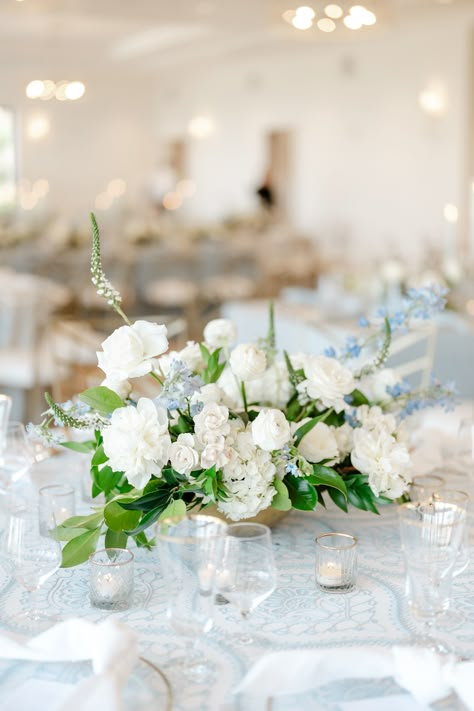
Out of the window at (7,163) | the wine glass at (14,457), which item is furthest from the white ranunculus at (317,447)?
the window at (7,163)

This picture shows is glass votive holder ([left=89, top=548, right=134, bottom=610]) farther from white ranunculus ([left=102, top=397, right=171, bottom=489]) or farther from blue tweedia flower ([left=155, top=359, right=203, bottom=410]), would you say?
blue tweedia flower ([left=155, top=359, right=203, bottom=410])

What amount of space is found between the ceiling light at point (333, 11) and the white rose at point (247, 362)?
2.82 metres

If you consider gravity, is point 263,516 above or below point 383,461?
Answer: below

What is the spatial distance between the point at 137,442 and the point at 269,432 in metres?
0.21

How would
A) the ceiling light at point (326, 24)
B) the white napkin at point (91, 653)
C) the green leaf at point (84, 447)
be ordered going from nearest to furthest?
1. the white napkin at point (91, 653)
2. the green leaf at point (84, 447)
3. the ceiling light at point (326, 24)

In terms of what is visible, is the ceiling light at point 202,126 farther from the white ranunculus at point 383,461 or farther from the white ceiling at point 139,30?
the white ranunculus at point 383,461

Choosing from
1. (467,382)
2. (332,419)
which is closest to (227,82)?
(467,382)

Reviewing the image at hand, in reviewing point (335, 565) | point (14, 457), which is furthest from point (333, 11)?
point (335, 565)

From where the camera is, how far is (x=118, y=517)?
5.00ft

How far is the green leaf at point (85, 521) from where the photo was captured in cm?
155

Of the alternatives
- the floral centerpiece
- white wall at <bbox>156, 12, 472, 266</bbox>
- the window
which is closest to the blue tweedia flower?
the floral centerpiece

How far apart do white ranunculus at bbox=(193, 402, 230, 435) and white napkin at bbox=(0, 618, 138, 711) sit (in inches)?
14.5

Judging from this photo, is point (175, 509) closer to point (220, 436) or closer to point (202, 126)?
point (220, 436)

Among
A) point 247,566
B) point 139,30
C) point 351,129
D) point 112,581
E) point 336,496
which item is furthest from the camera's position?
point 139,30
